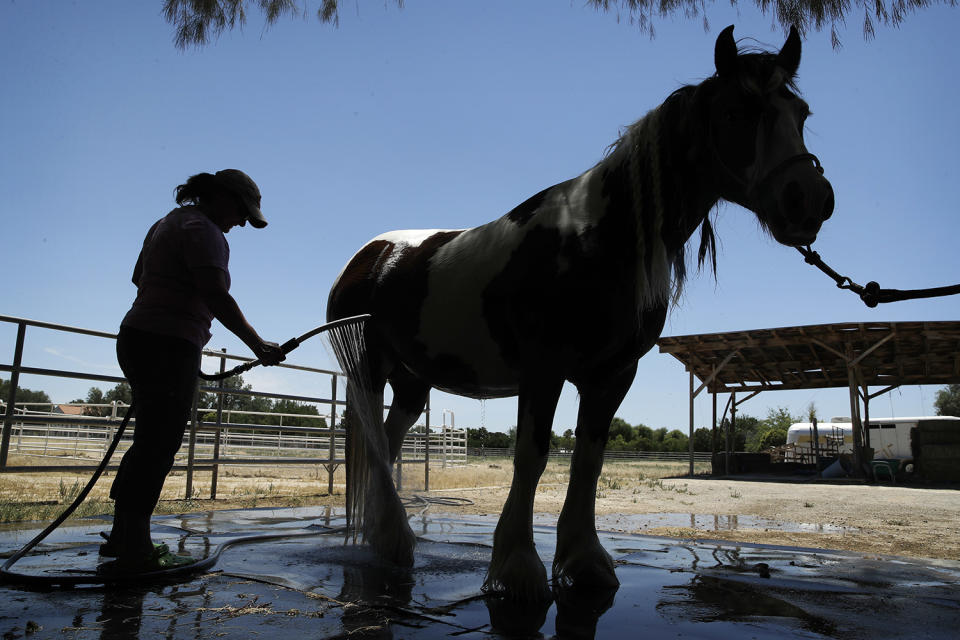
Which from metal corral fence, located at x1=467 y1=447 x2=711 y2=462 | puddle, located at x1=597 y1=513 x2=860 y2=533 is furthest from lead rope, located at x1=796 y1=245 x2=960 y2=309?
metal corral fence, located at x1=467 y1=447 x2=711 y2=462

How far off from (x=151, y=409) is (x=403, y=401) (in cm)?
134

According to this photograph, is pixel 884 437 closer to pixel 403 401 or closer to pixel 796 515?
pixel 796 515

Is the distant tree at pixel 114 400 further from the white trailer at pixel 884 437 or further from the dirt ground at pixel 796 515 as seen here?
the white trailer at pixel 884 437

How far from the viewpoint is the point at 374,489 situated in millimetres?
2818

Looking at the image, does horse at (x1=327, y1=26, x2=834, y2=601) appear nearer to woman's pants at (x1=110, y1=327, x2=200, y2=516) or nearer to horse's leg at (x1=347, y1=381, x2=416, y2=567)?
horse's leg at (x1=347, y1=381, x2=416, y2=567)

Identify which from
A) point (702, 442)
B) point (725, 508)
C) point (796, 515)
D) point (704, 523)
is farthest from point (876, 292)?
point (702, 442)

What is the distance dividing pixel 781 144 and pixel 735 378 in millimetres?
17144

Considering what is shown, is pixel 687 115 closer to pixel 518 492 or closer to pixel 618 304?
pixel 618 304

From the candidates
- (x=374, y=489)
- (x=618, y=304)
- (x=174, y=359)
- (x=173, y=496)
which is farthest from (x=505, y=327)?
(x=173, y=496)

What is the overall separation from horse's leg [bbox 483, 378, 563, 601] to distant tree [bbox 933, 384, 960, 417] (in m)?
57.1

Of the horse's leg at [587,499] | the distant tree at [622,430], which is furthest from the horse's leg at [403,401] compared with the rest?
the distant tree at [622,430]

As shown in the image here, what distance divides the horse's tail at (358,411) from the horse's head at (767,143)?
1.73 meters

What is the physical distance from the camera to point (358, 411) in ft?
9.66

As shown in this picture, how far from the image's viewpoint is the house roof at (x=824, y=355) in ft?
43.8
